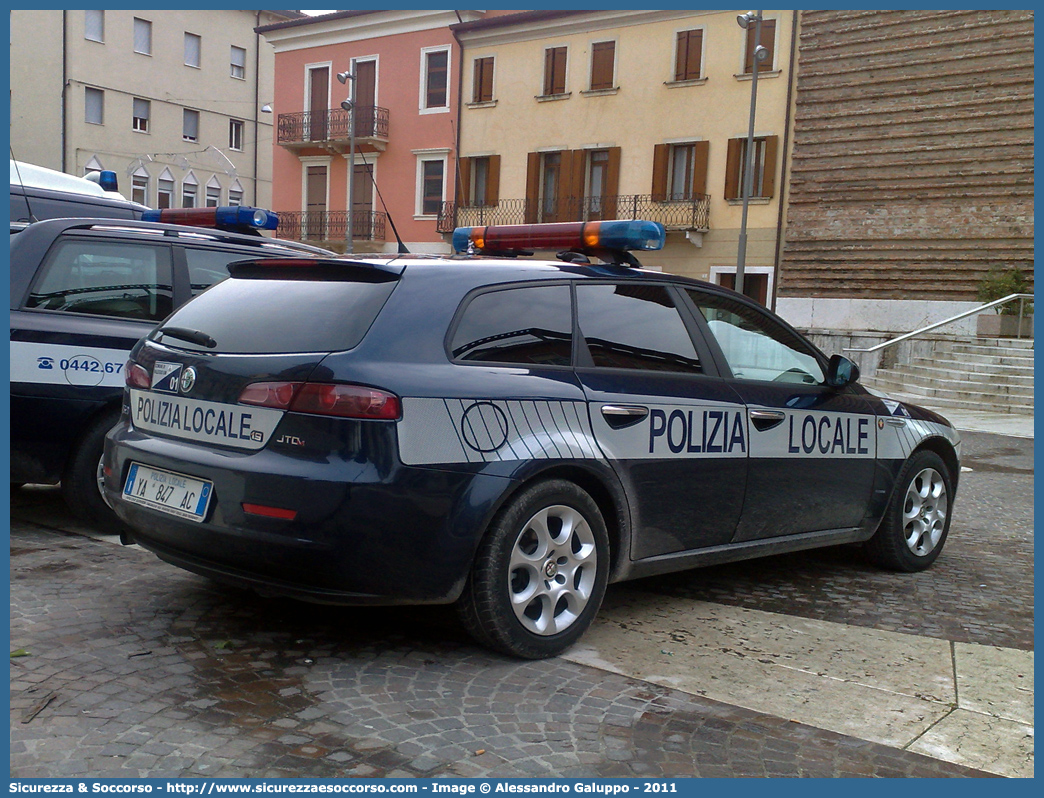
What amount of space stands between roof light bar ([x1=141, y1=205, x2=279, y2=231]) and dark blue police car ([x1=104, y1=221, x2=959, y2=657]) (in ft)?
9.10

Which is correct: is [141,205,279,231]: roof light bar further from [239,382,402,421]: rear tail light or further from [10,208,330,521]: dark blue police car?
[239,382,402,421]: rear tail light

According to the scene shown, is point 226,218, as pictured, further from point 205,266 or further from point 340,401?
point 340,401

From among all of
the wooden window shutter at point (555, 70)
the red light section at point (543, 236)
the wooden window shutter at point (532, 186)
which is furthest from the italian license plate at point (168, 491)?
the wooden window shutter at point (555, 70)

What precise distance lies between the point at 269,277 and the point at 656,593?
2.21 metres

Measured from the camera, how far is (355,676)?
362 cm

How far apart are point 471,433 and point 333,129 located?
37203 mm

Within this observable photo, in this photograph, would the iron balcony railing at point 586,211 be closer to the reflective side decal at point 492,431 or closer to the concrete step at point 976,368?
the concrete step at point 976,368

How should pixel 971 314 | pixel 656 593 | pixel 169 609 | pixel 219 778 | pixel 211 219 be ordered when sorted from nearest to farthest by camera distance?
pixel 219 778
pixel 169 609
pixel 656 593
pixel 211 219
pixel 971 314

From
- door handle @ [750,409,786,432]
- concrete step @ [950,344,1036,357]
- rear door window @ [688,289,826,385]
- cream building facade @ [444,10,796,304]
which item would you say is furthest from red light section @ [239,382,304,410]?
cream building facade @ [444,10,796,304]

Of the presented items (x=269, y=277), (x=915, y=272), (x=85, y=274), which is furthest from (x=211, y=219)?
(x=915, y=272)

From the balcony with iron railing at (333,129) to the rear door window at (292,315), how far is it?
34.5 meters

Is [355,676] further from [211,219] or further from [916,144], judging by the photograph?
[916,144]

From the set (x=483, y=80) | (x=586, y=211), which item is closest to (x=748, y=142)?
(x=586, y=211)

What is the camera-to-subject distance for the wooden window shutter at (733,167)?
30344 mm
